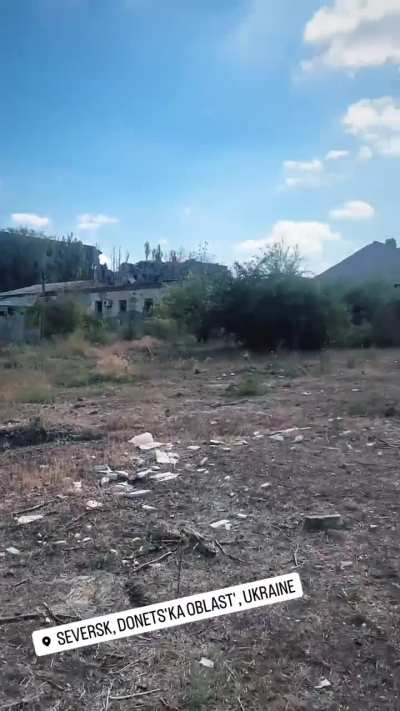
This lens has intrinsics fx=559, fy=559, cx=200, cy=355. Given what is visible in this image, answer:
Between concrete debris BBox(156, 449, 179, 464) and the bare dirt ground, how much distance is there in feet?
0.22

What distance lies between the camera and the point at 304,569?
9.09ft

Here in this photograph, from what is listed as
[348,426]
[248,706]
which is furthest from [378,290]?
[248,706]

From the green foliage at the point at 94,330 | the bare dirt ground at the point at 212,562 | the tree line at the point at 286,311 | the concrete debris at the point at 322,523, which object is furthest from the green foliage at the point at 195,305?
the concrete debris at the point at 322,523

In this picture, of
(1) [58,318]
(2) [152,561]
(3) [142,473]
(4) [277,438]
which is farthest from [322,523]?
(1) [58,318]

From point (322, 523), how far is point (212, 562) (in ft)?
2.58

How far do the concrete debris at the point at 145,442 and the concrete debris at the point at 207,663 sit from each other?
3.30 metres

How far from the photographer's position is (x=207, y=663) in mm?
2029

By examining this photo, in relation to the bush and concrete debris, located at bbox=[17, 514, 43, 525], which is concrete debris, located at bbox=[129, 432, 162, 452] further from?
the bush

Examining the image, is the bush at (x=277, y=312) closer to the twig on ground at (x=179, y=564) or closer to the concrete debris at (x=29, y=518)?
the concrete debris at (x=29, y=518)

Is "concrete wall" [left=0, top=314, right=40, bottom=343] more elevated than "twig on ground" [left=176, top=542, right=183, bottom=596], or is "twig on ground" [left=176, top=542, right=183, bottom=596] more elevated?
"concrete wall" [left=0, top=314, right=40, bottom=343]

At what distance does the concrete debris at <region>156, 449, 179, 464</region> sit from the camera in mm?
4840

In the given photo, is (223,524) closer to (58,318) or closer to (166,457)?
(166,457)

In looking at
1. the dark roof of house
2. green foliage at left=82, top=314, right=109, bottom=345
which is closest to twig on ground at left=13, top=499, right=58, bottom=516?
green foliage at left=82, top=314, right=109, bottom=345

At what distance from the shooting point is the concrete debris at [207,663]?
2.01m
